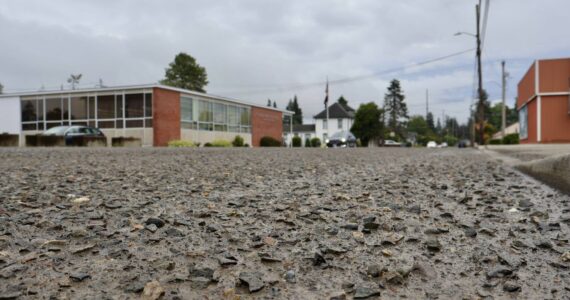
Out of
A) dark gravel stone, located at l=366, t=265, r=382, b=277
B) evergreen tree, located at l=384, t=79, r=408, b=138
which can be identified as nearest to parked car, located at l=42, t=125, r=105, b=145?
dark gravel stone, located at l=366, t=265, r=382, b=277

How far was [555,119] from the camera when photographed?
2153 centimetres

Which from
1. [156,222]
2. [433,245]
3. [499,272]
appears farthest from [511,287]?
[156,222]

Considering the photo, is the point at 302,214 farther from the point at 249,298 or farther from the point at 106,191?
the point at 106,191

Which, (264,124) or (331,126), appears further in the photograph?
(331,126)

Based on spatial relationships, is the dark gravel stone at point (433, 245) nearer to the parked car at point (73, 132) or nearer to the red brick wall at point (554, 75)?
the parked car at point (73, 132)

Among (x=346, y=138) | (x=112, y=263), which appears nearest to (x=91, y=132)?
(x=346, y=138)

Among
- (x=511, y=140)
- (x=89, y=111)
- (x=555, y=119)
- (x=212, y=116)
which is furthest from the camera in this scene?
(x=212, y=116)

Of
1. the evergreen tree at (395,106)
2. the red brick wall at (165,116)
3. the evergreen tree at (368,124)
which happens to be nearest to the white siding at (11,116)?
the red brick wall at (165,116)

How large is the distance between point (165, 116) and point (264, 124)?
13.3 meters

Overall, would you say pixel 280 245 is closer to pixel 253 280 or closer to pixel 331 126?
pixel 253 280

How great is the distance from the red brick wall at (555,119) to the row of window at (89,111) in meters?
23.5

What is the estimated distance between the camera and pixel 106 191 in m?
2.66

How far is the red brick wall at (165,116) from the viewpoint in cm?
2641

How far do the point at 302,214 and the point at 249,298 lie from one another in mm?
922
